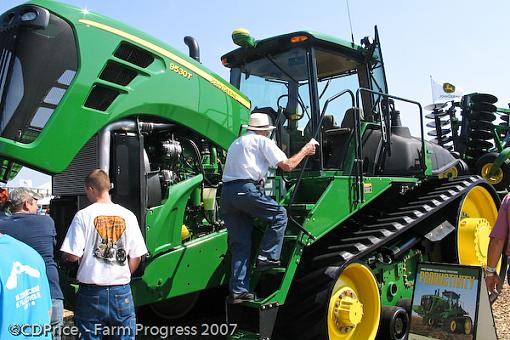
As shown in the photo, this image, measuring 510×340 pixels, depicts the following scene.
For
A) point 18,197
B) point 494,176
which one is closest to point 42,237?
point 18,197

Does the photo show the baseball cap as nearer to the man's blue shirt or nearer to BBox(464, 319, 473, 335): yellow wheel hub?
the man's blue shirt

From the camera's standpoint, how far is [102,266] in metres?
3.34

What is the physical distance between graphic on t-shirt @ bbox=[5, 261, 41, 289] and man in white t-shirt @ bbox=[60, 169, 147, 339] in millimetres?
1295

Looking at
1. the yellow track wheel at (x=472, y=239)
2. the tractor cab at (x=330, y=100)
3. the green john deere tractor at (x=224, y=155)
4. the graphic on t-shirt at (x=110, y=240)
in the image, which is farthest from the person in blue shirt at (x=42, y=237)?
the yellow track wheel at (x=472, y=239)

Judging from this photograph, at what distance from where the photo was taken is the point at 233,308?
4.04 metres

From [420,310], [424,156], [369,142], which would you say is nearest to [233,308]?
[420,310]

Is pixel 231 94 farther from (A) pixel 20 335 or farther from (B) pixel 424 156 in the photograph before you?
(A) pixel 20 335

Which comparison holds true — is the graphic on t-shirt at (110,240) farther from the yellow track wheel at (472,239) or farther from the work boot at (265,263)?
the yellow track wheel at (472,239)

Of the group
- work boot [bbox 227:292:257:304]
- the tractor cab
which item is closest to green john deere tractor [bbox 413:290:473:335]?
work boot [bbox 227:292:257:304]

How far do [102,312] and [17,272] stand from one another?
1485mm

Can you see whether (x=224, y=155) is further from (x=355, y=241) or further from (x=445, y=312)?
(x=445, y=312)

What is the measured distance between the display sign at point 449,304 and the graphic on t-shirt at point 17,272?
295 centimetres

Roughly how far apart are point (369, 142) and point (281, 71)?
47.2 inches

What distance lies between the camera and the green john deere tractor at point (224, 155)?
3646mm
